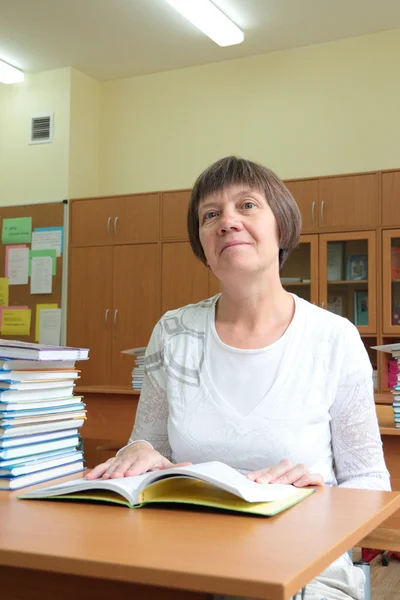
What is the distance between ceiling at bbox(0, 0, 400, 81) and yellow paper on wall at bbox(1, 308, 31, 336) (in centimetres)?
198

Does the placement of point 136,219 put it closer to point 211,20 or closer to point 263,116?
point 263,116

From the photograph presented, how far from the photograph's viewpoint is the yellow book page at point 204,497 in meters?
0.89

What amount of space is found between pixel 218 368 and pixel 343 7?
398 cm

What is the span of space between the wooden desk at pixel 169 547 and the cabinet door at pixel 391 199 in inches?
151

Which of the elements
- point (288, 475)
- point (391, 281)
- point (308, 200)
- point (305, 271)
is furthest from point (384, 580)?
point (288, 475)

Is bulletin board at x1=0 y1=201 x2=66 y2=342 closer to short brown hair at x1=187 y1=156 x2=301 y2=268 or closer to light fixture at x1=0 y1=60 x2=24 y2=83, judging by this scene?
light fixture at x1=0 y1=60 x2=24 y2=83

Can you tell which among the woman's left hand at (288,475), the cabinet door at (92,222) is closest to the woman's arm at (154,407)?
the woman's left hand at (288,475)

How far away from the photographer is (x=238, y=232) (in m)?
1.49

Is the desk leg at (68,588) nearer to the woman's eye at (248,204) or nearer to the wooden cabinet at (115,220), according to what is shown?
the woman's eye at (248,204)

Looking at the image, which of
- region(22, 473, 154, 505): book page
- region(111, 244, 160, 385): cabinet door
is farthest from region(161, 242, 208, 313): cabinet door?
region(22, 473, 154, 505): book page

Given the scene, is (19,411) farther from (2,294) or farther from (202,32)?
(2,294)

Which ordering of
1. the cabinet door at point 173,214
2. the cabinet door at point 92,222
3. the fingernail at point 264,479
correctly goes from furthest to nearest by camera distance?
the cabinet door at point 92,222 → the cabinet door at point 173,214 → the fingernail at point 264,479

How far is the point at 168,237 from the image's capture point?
5371mm

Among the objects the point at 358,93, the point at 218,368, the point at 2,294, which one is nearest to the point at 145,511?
the point at 218,368
